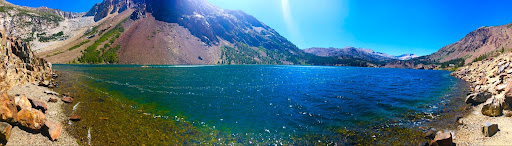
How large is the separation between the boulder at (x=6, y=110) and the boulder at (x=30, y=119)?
1.30 feet

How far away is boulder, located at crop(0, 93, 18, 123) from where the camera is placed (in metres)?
13.2

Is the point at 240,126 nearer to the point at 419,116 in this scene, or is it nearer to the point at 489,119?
the point at 419,116

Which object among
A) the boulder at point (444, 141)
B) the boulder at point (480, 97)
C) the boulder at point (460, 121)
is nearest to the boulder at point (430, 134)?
the boulder at point (444, 141)

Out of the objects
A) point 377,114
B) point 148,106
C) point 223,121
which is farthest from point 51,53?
point 377,114

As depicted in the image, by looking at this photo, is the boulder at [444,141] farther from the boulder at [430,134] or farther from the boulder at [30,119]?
the boulder at [30,119]

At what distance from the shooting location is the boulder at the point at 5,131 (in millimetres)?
12352

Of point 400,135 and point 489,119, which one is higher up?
point 489,119

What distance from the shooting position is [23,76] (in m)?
31.1

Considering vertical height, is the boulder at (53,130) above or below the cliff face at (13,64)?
Result: below

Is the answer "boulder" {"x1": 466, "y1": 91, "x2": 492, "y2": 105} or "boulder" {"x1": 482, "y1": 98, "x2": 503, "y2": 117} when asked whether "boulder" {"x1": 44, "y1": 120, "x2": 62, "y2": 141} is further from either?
"boulder" {"x1": 466, "y1": 91, "x2": 492, "y2": 105}

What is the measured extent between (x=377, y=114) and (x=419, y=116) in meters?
4.59

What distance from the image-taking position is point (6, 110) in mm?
13578

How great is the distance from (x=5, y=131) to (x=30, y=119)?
237cm

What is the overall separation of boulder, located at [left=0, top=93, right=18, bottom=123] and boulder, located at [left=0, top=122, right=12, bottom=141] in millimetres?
980
